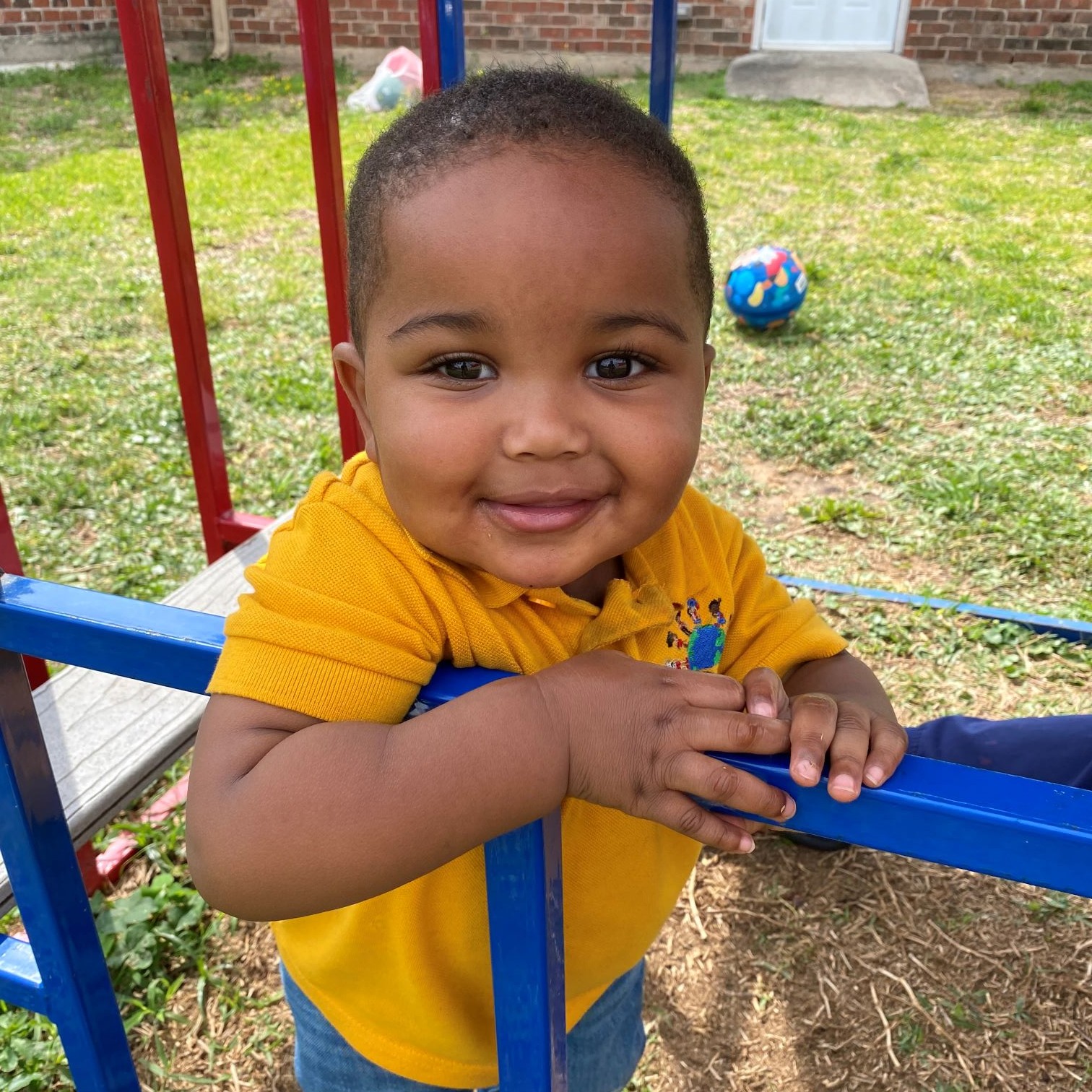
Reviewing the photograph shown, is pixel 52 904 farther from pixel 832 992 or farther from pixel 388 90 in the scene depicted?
pixel 388 90

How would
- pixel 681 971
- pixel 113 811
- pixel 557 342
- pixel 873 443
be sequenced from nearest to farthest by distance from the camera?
1. pixel 557 342
2. pixel 113 811
3. pixel 681 971
4. pixel 873 443

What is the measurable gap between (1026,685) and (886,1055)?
1.16 m

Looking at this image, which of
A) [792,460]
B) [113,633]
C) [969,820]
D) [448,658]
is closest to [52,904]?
[113,633]

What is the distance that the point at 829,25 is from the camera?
425 inches

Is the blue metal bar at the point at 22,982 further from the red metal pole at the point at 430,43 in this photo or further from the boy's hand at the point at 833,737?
the red metal pole at the point at 430,43

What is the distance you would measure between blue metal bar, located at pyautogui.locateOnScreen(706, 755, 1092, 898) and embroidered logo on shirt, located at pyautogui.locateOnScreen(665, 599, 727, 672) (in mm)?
475

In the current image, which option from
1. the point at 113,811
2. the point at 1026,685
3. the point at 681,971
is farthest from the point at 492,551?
the point at 1026,685

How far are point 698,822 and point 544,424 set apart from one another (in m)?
0.36

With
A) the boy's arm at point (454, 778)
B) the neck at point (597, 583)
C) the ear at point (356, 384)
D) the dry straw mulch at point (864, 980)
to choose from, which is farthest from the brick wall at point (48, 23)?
the boy's arm at point (454, 778)

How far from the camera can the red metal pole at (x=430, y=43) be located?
1.83 metres

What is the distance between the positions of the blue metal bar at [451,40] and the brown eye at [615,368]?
1.03 meters

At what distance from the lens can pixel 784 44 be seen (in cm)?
1084

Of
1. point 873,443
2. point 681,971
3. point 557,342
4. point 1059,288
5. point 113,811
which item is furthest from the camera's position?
point 1059,288

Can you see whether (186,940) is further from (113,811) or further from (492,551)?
(492,551)
